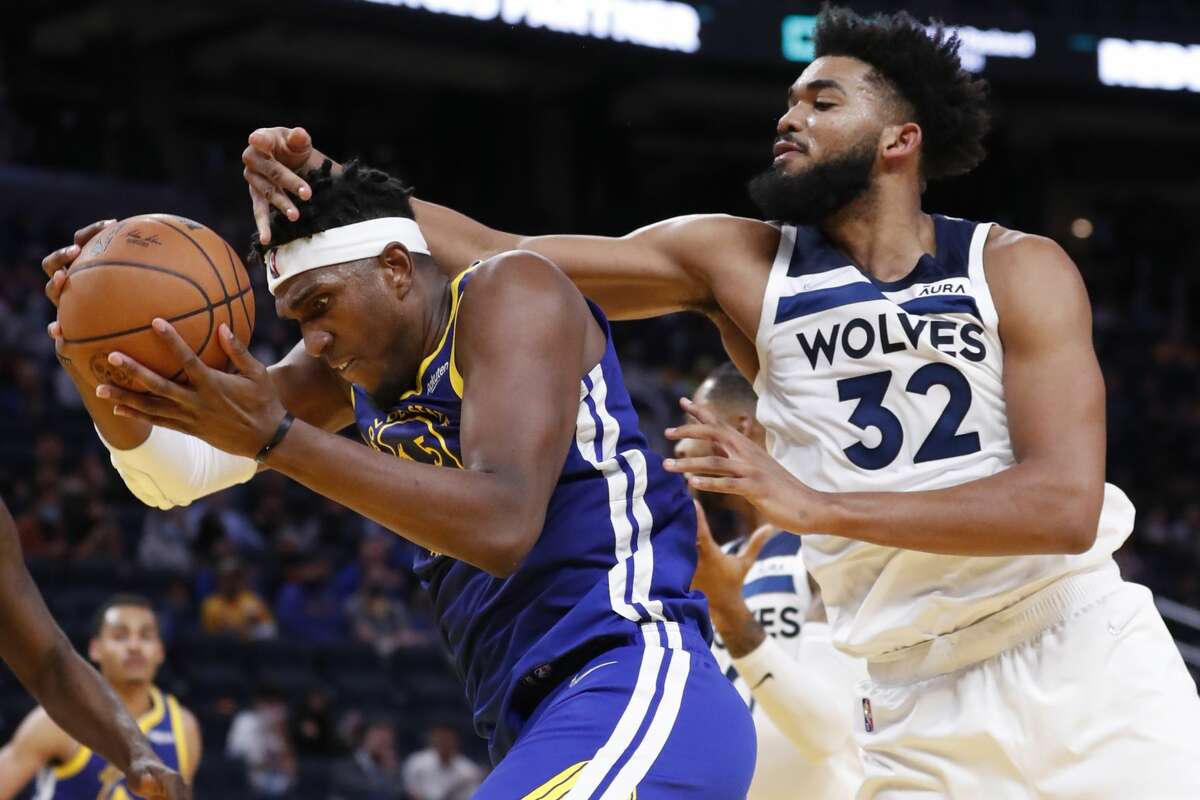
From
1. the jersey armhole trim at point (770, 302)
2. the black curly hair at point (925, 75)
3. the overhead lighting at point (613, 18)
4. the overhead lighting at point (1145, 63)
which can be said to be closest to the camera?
the jersey armhole trim at point (770, 302)

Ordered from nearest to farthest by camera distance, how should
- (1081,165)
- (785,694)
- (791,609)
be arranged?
(785,694), (791,609), (1081,165)

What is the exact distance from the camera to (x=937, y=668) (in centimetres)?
345

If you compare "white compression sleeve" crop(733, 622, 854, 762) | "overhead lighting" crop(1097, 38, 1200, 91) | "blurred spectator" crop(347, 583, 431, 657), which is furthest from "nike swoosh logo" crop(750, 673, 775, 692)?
"overhead lighting" crop(1097, 38, 1200, 91)

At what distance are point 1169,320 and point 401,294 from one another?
64.2 feet

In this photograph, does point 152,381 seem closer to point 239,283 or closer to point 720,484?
point 239,283

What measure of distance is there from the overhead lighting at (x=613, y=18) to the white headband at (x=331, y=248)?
12.9 metres

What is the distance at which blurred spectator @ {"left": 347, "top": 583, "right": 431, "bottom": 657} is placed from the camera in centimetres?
1145

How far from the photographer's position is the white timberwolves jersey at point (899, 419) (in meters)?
3.37

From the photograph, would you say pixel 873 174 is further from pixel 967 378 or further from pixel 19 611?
pixel 19 611

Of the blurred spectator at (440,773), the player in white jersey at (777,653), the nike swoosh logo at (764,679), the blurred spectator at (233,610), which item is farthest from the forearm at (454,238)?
the blurred spectator at (233,610)

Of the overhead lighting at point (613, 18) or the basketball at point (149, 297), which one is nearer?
the basketball at point (149, 297)

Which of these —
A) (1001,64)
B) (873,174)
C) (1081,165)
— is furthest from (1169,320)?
(873,174)

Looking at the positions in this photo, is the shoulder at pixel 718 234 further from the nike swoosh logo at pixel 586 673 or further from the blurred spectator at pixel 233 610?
the blurred spectator at pixel 233 610

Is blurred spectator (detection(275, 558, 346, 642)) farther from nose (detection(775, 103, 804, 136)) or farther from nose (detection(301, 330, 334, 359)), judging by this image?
nose (detection(301, 330, 334, 359))
